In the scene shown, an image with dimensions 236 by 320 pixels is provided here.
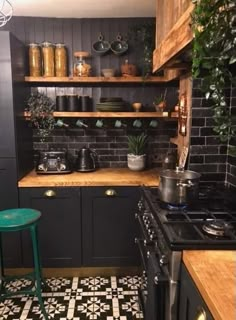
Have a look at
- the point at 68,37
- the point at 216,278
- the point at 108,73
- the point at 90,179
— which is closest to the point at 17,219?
the point at 90,179

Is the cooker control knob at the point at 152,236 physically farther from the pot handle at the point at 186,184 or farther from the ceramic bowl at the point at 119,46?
the ceramic bowl at the point at 119,46

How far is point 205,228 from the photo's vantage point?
1.39 m

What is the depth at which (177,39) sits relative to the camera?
1527 mm

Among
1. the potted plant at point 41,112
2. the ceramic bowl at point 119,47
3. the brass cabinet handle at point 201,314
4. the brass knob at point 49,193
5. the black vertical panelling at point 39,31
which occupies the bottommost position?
the brass cabinet handle at point 201,314

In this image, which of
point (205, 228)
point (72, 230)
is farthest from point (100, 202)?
point (205, 228)

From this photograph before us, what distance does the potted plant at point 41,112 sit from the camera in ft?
9.03

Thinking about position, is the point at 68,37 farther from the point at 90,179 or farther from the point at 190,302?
the point at 190,302

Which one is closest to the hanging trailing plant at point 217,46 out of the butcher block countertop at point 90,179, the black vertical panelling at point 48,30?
the butcher block countertop at point 90,179

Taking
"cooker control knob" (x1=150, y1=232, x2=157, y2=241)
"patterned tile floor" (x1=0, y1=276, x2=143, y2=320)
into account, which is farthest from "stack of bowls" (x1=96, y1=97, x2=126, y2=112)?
"patterned tile floor" (x1=0, y1=276, x2=143, y2=320)

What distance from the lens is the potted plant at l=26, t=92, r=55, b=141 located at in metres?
2.75

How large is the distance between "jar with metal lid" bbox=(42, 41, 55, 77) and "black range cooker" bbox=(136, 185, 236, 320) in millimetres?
1690

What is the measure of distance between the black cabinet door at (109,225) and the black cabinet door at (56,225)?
0.26 ft

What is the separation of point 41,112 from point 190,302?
2159 mm

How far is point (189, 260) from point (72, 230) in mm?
1567
